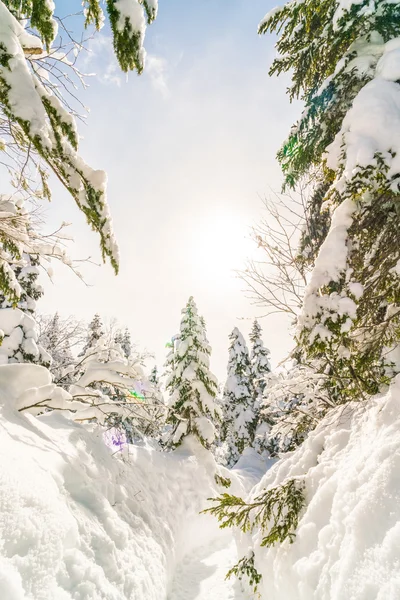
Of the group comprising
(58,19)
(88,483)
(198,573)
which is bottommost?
(198,573)

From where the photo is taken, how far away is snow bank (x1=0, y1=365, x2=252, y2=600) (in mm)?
2957

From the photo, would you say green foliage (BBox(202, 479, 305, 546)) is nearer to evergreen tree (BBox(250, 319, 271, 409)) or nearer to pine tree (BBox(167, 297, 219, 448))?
pine tree (BBox(167, 297, 219, 448))

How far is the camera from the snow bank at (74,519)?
2957mm

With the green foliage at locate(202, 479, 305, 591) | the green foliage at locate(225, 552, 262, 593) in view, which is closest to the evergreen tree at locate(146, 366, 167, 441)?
the green foliage at locate(202, 479, 305, 591)

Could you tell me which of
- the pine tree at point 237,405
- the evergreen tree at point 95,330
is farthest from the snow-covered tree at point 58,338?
the pine tree at point 237,405

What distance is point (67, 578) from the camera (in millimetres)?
3266

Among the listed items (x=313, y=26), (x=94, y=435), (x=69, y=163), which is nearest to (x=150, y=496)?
(x=94, y=435)

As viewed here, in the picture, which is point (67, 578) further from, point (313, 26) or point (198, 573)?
point (313, 26)

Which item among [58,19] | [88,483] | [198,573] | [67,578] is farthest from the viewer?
[198,573]

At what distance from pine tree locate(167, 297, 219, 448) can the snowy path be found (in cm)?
465

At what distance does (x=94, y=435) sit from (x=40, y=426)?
1.86m

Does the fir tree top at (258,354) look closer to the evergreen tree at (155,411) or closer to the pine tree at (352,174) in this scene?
the evergreen tree at (155,411)

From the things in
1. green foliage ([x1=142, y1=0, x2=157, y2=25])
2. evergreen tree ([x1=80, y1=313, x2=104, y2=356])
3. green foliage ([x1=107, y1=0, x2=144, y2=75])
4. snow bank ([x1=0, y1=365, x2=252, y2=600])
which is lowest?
snow bank ([x1=0, y1=365, x2=252, y2=600])

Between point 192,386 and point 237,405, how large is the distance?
1389cm
